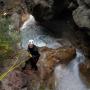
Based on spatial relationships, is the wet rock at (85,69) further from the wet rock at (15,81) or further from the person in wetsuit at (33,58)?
the wet rock at (15,81)

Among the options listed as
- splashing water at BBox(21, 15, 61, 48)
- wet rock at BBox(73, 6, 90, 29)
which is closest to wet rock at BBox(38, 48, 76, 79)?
wet rock at BBox(73, 6, 90, 29)

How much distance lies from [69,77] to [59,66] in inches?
25.8

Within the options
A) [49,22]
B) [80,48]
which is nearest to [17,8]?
[49,22]

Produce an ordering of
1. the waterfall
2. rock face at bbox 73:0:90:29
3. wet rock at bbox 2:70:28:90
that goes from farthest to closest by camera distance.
Answer: rock face at bbox 73:0:90:29 < the waterfall < wet rock at bbox 2:70:28:90

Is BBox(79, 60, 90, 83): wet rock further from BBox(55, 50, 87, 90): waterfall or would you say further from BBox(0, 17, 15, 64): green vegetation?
BBox(0, 17, 15, 64): green vegetation

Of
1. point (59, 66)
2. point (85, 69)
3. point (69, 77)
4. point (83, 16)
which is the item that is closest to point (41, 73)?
point (59, 66)

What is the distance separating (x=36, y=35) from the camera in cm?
1373

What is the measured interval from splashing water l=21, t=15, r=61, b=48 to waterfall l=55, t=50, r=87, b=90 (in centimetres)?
195

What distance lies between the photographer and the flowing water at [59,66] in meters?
9.53

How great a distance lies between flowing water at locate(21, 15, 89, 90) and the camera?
375 inches

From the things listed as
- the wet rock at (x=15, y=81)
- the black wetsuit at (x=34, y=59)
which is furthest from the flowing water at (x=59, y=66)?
the wet rock at (x=15, y=81)

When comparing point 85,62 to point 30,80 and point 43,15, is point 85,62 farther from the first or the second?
point 43,15

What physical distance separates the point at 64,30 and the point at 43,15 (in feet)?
4.13

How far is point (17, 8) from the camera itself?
15.6 m
